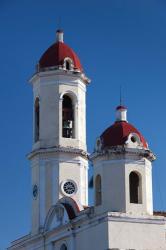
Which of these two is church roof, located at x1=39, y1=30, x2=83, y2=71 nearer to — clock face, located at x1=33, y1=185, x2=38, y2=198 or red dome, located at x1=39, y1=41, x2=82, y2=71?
red dome, located at x1=39, y1=41, x2=82, y2=71

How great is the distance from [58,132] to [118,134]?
8227 millimetres

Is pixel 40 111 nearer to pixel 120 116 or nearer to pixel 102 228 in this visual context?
pixel 120 116

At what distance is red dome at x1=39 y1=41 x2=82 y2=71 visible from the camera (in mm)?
51469

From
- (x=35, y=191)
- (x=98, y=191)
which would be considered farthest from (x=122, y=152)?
(x=35, y=191)

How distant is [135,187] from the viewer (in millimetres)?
42656

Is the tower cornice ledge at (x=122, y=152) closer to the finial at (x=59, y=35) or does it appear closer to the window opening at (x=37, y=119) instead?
the window opening at (x=37, y=119)

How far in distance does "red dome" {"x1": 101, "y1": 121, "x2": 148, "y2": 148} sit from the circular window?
24.5 feet

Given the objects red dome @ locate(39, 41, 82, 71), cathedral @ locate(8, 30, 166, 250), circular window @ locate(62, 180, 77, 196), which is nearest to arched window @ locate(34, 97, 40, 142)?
cathedral @ locate(8, 30, 166, 250)

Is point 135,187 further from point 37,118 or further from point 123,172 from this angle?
point 37,118

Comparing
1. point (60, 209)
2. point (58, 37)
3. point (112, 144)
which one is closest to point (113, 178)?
point (112, 144)

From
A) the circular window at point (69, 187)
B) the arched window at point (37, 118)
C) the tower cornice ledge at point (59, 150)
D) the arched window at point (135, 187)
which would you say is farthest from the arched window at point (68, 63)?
the arched window at point (135, 187)

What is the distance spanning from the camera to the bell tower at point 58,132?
4959 cm

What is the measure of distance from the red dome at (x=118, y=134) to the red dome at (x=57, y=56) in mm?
9293

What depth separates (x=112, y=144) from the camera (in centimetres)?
4231
